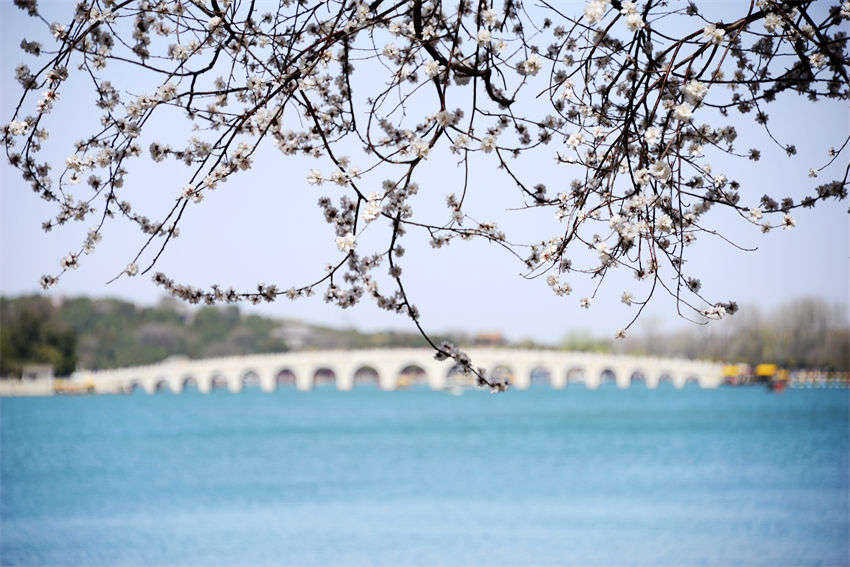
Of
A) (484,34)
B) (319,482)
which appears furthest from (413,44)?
(319,482)

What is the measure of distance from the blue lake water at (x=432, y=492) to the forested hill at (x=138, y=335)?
8.46 metres

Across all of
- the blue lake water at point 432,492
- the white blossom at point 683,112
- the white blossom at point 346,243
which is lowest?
the blue lake water at point 432,492

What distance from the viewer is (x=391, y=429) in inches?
1754

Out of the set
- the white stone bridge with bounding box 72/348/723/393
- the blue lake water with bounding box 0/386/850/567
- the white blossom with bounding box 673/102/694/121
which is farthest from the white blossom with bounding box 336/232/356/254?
the white stone bridge with bounding box 72/348/723/393

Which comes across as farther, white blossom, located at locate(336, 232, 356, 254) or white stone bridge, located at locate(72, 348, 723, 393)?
white stone bridge, located at locate(72, 348, 723, 393)

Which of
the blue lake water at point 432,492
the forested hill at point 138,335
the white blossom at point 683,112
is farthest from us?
the forested hill at point 138,335

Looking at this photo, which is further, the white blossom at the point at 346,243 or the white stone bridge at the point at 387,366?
the white stone bridge at the point at 387,366

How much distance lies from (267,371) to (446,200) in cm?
6310

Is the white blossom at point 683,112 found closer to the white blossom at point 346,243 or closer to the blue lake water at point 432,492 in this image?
the white blossom at point 346,243

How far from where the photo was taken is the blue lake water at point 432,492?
16.8 m

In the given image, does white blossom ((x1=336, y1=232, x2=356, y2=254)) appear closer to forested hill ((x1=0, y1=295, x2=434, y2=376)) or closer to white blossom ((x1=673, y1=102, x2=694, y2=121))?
white blossom ((x1=673, y1=102, x2=694, y2=121))

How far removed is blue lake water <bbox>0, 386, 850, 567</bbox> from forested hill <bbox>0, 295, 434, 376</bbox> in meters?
8.46

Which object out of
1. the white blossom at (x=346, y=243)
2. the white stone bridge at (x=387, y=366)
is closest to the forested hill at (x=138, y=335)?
the white stone bridge at (x=387, y=366)

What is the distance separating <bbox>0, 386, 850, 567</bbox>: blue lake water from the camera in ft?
55.0
